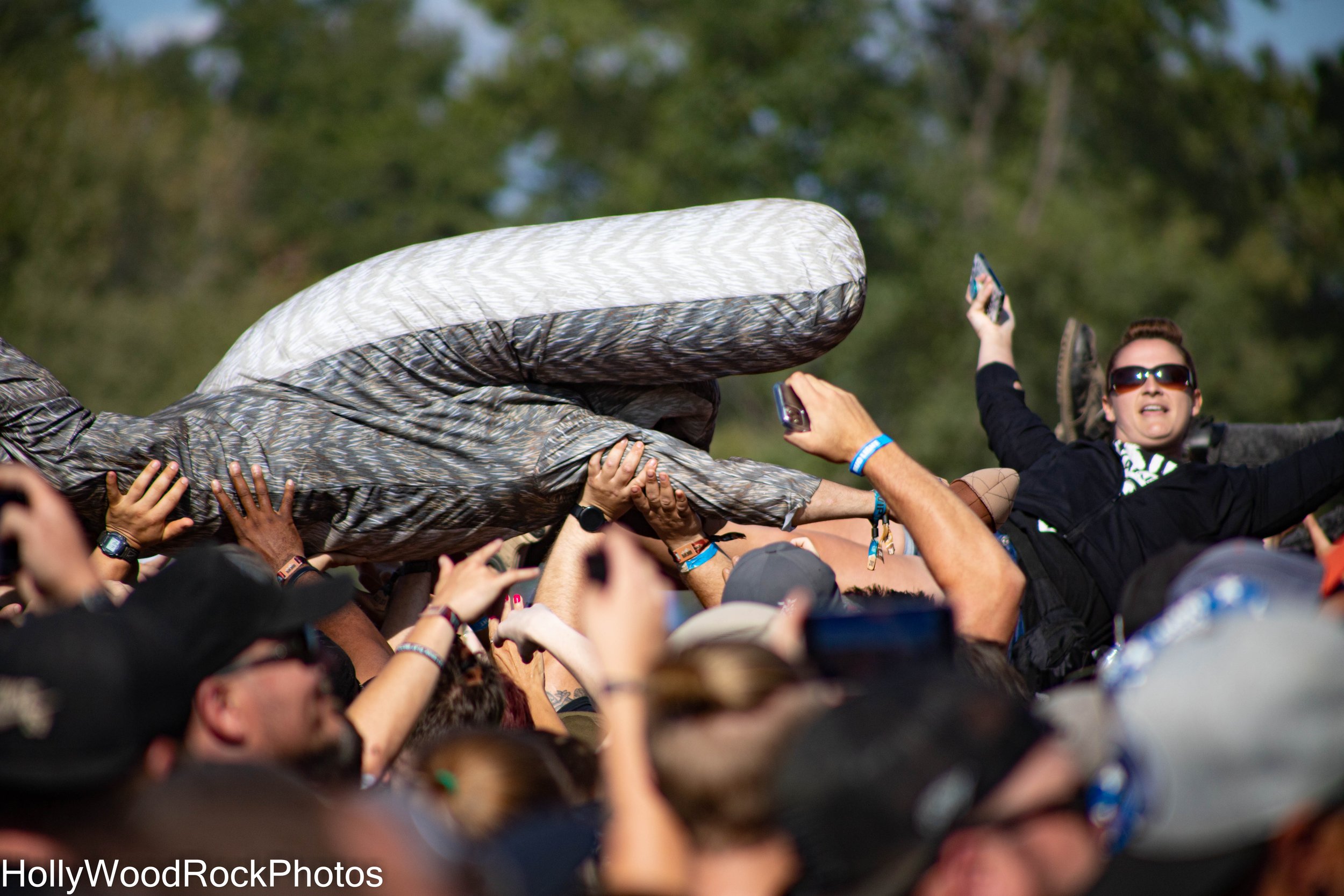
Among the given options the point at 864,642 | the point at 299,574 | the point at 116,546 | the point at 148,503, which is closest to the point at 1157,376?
the point at 864,642

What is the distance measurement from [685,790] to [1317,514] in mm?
5125

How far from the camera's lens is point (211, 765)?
1.58 metres

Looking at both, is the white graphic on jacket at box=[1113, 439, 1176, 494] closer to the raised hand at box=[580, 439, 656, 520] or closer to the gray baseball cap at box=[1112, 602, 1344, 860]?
the raised hand at box=[580, 439, 656, 520]

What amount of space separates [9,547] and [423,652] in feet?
2.66

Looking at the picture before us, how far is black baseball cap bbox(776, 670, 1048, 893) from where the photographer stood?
4.80ft

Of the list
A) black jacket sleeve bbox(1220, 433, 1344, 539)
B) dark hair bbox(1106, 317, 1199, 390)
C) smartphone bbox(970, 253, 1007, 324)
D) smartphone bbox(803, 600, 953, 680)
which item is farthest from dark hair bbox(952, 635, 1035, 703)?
smartphone bbox(970, 253, 1007, 324)

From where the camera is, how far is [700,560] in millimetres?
3492

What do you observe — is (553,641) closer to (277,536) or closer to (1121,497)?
(277,536)

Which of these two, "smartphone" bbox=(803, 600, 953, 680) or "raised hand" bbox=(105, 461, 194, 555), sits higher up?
"smartphone" bbox=(803, 600, 953, 680)

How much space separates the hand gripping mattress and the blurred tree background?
14223mm

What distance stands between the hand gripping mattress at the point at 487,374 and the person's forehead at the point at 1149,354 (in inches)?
49.9

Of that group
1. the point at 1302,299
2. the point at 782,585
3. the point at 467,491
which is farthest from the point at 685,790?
the point at 1302,299

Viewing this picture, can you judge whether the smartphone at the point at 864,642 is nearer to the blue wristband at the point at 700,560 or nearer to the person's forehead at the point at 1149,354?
the blue wristband at the point at 700,560

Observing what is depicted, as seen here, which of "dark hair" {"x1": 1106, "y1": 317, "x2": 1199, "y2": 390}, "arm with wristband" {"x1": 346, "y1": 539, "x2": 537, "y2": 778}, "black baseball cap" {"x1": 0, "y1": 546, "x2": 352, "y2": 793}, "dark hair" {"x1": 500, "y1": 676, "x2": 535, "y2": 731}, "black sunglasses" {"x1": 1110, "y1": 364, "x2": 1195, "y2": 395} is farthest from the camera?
"dark hair" {"x1": 1106, "y1": 317, "x2": 1199, "y2": 390}
